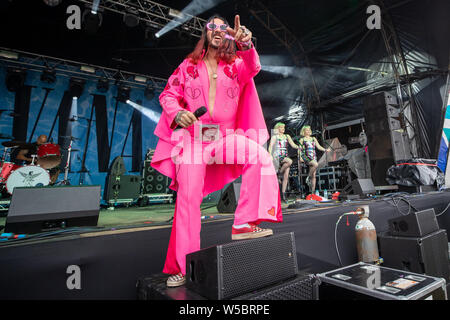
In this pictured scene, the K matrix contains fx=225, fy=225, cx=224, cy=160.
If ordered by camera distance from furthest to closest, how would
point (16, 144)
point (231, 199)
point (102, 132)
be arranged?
point (102, 132)
point (16, 144)
point (231, 199)

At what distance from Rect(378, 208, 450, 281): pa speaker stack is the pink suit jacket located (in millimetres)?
1723

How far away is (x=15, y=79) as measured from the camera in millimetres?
6184

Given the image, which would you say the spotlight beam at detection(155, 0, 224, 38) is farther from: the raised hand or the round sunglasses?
the raised hand

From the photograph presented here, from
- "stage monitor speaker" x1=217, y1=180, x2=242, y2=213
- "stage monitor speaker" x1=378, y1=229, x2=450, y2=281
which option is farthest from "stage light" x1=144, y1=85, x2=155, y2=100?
"stage monitor speaker" x1=378, y1=229, x2=450, y2=281

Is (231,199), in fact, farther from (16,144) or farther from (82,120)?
(82,120)

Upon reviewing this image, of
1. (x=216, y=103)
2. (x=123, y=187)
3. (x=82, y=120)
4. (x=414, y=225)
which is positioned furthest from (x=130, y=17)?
(x=414, y=225)

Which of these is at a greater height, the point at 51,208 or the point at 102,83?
the point at 102,83

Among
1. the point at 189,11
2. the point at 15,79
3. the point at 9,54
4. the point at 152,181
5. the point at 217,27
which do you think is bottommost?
the point at 152,181

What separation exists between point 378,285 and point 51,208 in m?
2.22

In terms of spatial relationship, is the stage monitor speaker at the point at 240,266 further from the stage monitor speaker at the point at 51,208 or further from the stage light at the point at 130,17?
the stage light at the point at 130,17

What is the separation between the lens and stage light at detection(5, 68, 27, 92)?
6059 millimetres
